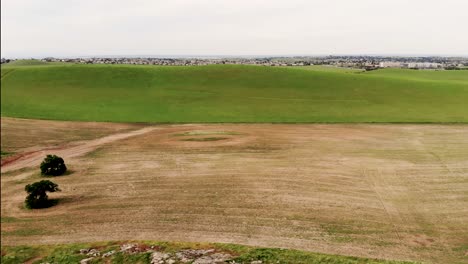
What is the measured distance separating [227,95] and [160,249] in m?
56.6

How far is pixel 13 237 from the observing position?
74.8 feet

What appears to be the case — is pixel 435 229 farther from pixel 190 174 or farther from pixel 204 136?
pixel 204 136

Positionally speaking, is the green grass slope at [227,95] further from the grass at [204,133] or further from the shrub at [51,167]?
the shrub at [51,167]

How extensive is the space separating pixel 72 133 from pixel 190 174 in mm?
24963

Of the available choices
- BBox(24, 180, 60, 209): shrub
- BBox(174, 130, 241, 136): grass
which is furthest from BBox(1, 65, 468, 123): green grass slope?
BBox(24, 180, 60, 209): shrub

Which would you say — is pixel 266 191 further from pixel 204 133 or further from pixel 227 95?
pixel 227 95

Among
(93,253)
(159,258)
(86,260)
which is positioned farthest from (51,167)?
(159,258)

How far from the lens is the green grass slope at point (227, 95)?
56281mm

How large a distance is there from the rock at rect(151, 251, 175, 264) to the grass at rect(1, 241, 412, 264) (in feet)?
0.86

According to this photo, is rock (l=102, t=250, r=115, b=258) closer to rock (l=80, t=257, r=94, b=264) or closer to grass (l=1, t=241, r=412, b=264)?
grass (l=1, t=241, r=412, b=264)

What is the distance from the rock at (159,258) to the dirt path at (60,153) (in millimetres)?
23988

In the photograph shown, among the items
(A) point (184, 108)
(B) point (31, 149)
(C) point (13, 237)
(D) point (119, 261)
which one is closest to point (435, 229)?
(D) point (119, 261)

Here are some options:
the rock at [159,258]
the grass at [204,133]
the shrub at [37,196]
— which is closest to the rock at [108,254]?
the rock at [159,258]

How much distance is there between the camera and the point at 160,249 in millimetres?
20266
